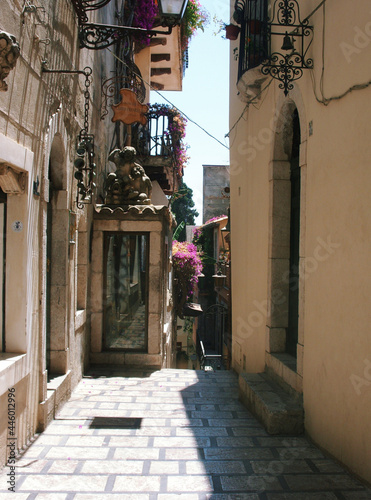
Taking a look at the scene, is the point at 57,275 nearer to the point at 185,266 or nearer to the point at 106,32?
the point at 106,32

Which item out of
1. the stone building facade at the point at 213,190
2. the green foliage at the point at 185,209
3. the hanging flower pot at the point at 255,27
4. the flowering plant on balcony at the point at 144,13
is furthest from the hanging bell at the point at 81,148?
the green foliage at the point at 185,209

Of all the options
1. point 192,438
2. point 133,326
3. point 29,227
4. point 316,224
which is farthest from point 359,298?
point 133,326

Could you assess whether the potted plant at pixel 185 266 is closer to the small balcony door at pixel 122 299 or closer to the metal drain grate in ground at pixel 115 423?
the small balcony door at pixel 122 299

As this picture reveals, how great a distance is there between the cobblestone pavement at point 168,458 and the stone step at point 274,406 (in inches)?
4.4

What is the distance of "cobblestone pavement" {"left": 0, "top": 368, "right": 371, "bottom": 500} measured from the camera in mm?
3512

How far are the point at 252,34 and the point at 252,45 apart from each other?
22 cm

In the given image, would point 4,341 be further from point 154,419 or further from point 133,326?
point 133,326

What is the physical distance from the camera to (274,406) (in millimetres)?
4922

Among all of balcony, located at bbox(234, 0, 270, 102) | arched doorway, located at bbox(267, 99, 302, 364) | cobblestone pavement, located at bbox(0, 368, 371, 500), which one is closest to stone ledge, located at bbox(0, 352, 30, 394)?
cobblestone pavement, located at bbox(0, 368, 371, 500)

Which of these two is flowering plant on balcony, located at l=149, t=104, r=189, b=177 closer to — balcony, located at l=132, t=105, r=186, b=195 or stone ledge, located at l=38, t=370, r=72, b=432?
balcony, located at l=132, t=105, r=186, b=195

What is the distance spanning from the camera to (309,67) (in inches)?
190

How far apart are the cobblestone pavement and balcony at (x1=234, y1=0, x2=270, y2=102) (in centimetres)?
432

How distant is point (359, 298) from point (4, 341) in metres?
3.05

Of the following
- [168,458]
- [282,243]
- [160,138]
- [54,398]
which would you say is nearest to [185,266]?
[160,138]
